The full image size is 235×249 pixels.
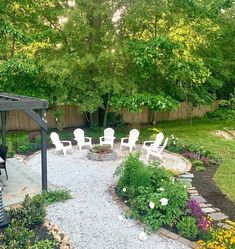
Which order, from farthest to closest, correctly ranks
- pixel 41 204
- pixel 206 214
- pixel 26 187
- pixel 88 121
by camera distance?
pixel 88 121
pixel 26 187
pixel 206 214
pixel 41 204

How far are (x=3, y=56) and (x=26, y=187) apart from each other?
859 centimetres

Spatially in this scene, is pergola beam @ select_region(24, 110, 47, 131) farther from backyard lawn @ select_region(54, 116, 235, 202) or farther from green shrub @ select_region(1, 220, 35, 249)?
backyard lawn @ select_region(54, 116, 235, 202)

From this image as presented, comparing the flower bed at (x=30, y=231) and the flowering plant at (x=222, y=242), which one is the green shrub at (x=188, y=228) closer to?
the flowering plant at (x=222, y=242)

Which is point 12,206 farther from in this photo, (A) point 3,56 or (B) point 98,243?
(A) point 3,56

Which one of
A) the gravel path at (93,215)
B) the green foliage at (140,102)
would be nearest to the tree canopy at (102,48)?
the green foliage at (140,102)

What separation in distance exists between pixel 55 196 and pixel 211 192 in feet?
12.6

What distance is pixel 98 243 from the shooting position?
19.0ft

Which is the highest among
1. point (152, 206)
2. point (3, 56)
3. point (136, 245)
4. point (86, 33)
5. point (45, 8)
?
point (45, 8)

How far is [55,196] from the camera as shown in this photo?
7.70 m

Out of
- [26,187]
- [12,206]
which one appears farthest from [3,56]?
[12,206]

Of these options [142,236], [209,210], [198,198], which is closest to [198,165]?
[198,198]

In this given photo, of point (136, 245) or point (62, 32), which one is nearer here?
point (136, 245)

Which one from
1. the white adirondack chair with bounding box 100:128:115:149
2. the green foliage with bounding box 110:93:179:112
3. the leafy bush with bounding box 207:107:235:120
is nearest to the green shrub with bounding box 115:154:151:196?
the white adirondack chair with bounding box 100:128:115:149

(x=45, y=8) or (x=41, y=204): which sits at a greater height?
(x=45, y=8)
